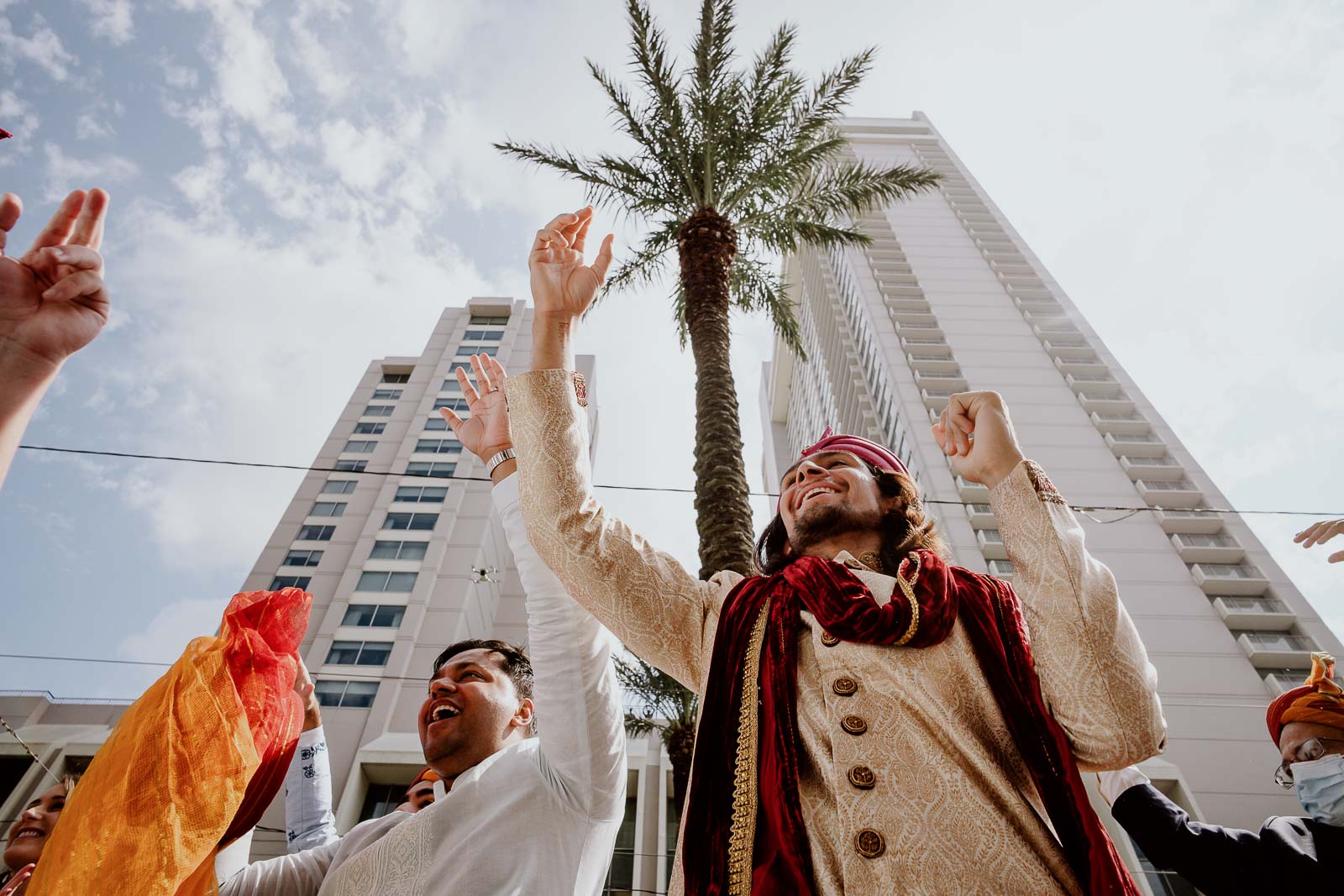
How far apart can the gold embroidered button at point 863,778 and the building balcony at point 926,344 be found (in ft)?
128

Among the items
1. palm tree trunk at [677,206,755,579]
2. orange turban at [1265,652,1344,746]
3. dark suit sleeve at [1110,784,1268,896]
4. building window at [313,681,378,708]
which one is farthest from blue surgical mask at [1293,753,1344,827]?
building window at [313,681,378,708]

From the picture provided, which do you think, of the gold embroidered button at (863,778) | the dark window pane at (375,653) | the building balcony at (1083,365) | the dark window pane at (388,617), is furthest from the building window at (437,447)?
the gold embroidered button at (863,778)

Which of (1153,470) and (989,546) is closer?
(989,546)

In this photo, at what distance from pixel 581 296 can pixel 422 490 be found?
127 feet

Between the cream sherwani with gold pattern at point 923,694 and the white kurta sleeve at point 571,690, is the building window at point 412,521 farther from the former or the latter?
the cream sherwani with gold pattern at point 923,694

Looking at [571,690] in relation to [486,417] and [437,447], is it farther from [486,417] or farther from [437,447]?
[437,447]

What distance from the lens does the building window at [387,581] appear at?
33000 mm

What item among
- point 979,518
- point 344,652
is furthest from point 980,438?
point 344,652

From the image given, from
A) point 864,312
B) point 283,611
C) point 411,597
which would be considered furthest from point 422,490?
point 283,611

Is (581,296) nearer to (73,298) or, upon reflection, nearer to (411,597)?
(73,298)

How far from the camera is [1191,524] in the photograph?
3109cm

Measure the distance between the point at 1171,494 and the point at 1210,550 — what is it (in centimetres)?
323

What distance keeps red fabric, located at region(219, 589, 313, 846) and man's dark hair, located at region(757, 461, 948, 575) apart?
1.62 m

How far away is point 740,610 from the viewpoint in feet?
5.87
